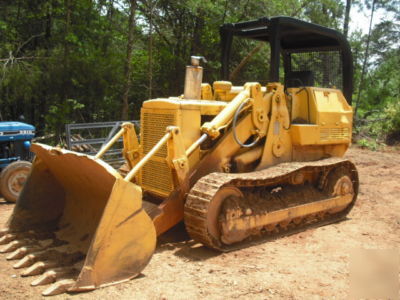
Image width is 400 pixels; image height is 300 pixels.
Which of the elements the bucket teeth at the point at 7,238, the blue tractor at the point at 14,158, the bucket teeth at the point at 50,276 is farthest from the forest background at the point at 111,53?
the bucket teeth at the point at 50,276

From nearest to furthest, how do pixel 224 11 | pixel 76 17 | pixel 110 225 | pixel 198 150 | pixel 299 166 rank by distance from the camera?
pixel 110 225 → pixel 198 150 → pixel 299 166 → pixel 76 17 → pixel 224 11

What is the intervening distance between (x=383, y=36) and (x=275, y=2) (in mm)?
11324

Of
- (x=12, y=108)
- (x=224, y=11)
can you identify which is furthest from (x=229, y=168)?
(x=224, y=11)

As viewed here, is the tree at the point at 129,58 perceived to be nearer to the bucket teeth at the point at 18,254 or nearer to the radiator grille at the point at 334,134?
the radiator grille at the point at 334,134

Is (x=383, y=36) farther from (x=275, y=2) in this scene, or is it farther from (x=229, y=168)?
(x=229, y=168)

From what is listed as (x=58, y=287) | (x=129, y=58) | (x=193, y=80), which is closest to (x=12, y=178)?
(x=193, y=80)

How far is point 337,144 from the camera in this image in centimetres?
682

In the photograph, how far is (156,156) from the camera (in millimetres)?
5402

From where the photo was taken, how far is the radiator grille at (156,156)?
5297 mm

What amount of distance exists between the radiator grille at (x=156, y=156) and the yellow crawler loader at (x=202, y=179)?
0.02m

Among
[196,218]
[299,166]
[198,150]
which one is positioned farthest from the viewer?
[299,166]

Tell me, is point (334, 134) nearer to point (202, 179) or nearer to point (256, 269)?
point (202, 179)

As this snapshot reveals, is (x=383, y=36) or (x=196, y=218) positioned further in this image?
(x=383, y=36)

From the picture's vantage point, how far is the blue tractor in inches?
295
